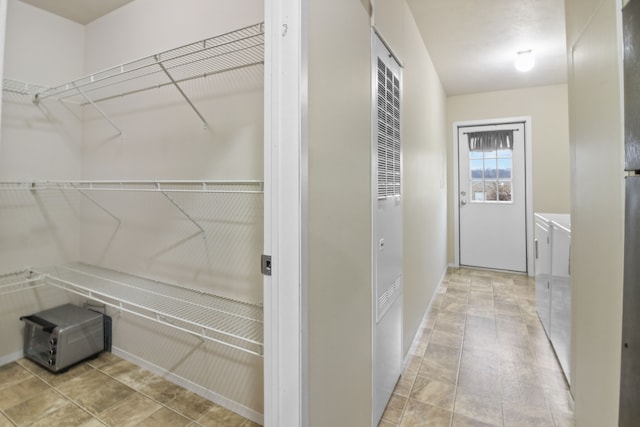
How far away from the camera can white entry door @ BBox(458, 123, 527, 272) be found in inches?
173

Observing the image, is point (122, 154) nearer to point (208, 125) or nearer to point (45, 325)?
point (208, 125)

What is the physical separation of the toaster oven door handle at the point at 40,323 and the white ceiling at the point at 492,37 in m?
3.34

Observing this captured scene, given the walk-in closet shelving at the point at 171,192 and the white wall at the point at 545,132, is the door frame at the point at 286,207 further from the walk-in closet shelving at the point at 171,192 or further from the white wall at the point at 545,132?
the white wall at the point at 545,132

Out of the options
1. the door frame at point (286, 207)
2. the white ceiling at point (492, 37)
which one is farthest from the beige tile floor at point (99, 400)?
the white ceiling at point (492, 37)

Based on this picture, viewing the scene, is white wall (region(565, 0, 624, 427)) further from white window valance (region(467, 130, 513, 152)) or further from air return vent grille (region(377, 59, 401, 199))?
white window valance (region(467, 130, 513, 152))

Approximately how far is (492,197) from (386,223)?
3.55 m

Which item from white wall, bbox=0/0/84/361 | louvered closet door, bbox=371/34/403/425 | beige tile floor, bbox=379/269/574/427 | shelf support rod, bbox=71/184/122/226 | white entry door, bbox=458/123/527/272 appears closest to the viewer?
louvered closet door, bbox=371/34/403/425

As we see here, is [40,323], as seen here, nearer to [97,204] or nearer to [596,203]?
[97,204]

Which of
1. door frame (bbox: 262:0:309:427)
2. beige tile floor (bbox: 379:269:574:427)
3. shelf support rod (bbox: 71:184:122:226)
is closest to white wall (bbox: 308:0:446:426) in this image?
door frame (bbox: 262:0:309:427)

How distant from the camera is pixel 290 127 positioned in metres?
0.93

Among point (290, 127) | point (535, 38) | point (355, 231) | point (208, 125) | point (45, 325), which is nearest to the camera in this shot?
point (290, 127)

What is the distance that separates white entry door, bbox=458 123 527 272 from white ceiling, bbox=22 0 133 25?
14.4 feet

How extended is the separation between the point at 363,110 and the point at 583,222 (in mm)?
1073

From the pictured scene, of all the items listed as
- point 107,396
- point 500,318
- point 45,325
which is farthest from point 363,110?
point 500,318
